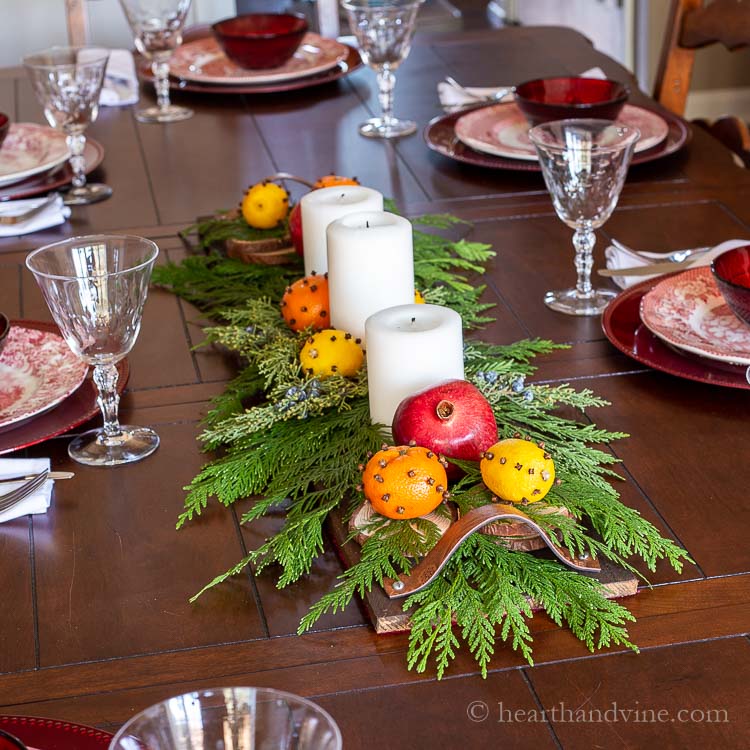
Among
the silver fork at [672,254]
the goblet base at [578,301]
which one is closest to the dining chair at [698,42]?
the silver fork at [672,254]

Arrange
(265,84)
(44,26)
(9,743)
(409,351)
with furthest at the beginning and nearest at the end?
(44,26) → (265,84) → (409,351) → (9,743)

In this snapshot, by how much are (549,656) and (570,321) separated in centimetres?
53

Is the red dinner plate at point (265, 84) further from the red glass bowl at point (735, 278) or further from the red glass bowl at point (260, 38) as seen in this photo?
the red glass bowl at point (735, 278)

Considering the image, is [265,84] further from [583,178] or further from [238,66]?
[583,178]

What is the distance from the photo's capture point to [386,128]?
68.7 inches

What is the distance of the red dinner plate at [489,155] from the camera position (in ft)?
5.04

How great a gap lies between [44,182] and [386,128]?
1.70ft

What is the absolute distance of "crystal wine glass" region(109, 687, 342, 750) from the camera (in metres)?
0.49

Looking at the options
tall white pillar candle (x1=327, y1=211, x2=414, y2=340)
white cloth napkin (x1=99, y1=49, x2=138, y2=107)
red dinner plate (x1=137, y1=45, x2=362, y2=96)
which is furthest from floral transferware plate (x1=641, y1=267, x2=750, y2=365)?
white cloth napkin (x1=99, y1=49, x2=138, y2=107)

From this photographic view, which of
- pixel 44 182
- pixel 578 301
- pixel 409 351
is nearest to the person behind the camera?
pixel 409 351

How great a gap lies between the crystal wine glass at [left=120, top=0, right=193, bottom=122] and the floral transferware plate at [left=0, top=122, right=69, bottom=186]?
0.72ft

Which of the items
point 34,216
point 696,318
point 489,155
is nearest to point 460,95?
point 489,155

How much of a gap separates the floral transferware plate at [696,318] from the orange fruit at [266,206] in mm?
439

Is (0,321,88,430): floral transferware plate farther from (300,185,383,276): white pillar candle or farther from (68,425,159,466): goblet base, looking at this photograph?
(300,185,383,276): white pillar candle
